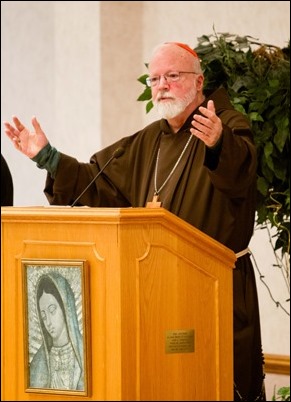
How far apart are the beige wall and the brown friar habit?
2835 mm

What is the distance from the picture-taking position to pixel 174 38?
27.0 feet

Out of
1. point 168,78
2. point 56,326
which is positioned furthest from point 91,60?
point 56,326

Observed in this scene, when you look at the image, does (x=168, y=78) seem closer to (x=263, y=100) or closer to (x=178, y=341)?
(x=263, y=100)

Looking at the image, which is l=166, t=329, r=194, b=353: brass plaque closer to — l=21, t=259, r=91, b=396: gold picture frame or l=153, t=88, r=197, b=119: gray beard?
l=21, t=259, r=91, b=396: gold picture frame

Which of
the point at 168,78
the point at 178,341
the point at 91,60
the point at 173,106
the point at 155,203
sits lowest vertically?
the point at 178,341

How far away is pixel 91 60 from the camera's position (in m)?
8.35

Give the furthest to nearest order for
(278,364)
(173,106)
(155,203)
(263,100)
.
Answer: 1. (278,364)
2. (263,100)
3. (173,106)
4. (155,203)

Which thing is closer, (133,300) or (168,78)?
(133,300)

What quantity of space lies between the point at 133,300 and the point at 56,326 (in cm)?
29

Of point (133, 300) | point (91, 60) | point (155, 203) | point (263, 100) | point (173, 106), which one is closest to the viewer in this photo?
point (133, 300)

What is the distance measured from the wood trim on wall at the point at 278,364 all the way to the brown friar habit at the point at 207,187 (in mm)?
2425

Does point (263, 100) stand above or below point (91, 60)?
below

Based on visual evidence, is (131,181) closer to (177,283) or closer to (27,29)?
(177,283)

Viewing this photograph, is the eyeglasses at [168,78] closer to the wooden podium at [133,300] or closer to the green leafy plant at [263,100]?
the green leafy plant at [263,100]
